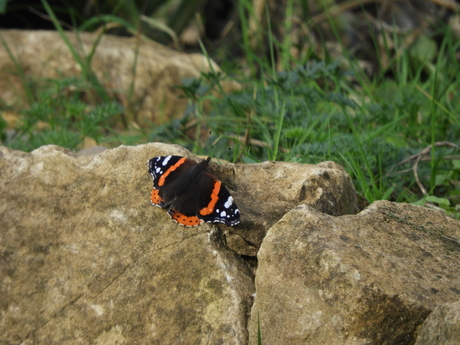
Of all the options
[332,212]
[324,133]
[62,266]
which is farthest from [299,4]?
[62,266]

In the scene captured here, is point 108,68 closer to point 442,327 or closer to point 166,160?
point 166,160

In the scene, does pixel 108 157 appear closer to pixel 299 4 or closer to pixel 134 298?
pixel 134 298

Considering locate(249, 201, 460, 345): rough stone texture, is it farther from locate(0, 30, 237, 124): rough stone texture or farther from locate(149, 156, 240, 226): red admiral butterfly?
locate(0, 30, 237, 124): rough stone texture

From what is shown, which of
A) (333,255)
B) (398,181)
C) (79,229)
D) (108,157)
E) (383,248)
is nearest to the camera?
(333,255)

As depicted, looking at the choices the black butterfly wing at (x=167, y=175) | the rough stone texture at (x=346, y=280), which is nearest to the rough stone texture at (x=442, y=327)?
the rough stone texture at (x=346, y=280)

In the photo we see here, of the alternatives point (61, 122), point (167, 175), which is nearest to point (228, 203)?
point (167, 175)

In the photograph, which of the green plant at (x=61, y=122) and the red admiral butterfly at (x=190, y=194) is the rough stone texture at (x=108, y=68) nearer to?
the green plant at (x=61, y=122)
